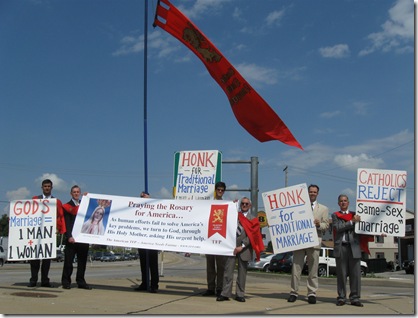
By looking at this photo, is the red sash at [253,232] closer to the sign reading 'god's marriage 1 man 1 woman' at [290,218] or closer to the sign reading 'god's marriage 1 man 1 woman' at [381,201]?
the sign reading 'god's marriage 1 man 1 woman' at [290,218]

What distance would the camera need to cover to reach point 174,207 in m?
9.77

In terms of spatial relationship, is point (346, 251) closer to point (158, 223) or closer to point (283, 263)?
point (158, 223)

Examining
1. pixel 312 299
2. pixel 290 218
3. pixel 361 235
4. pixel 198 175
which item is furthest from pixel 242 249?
pixel 198 175

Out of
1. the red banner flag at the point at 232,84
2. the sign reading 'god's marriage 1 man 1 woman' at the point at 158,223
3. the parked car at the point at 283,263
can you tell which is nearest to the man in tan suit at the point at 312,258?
the sign reading 'god's marriage 1 man 1 woman' at the point at 158,223

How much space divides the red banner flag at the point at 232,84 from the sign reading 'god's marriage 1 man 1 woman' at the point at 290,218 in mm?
1924

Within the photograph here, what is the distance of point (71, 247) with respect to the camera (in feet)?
33.2

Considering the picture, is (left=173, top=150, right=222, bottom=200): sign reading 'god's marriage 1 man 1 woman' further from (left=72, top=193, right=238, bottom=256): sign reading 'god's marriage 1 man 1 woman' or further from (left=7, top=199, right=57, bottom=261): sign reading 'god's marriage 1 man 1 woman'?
(left=7, top=199, right=57, bottom=261): sign reading 'god's marriage 1 man 1 woman'

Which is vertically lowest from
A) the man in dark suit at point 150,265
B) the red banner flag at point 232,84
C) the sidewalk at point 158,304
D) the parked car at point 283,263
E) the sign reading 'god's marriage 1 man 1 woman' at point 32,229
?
the parked car at point 283,263

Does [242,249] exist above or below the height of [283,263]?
above

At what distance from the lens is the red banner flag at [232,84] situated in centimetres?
1126

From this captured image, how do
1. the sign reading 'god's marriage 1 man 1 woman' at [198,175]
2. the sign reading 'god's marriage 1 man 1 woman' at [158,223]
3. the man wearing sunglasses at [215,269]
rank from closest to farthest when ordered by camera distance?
the sign reading 'god's marriage 1 man 1 woman' at [158,223] → the man wearing sunglasses at [215,269] → the sign reading 'god's marriage 1 man 1 woman' at [198,175]

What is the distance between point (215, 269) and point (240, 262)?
3.62ft

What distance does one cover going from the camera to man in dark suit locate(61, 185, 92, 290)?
397 inches

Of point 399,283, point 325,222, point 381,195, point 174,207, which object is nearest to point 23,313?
point 174,207
